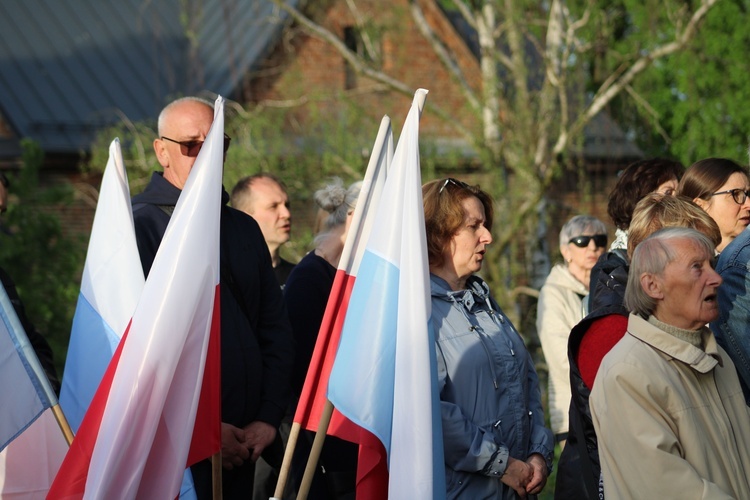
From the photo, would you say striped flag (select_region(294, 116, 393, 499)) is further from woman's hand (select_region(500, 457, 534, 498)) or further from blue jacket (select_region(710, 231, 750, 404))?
blue jacket (select_region(710, 231, 750, 404))

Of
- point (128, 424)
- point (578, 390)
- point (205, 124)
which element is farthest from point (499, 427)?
point (205, 124)

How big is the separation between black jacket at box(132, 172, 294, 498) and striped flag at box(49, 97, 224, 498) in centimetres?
55

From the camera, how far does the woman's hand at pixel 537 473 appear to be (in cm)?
390

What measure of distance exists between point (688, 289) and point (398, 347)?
93 centimetres

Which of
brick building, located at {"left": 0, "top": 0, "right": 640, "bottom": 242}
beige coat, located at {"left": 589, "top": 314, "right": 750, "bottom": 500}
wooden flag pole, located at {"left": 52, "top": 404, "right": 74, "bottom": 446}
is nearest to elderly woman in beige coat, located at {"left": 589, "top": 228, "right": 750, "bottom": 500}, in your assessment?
beige coat, located at {"left": 589, "top": 314, "right": 750, "bottom": 500}

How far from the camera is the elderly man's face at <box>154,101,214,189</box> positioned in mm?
4438

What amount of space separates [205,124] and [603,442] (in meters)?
2.10

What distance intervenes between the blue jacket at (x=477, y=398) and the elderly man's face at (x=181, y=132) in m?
1.15

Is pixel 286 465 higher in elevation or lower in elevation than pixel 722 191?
lower

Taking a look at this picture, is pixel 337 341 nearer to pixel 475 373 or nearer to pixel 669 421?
pixel 475 373

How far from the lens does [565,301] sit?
6.27m

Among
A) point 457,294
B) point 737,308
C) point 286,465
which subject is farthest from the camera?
point 457,294

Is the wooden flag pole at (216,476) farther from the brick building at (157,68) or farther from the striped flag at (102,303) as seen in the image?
the brick building at (157,68)

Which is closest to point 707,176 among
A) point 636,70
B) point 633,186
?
point 633,186
